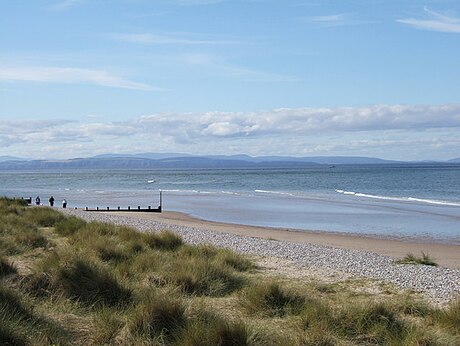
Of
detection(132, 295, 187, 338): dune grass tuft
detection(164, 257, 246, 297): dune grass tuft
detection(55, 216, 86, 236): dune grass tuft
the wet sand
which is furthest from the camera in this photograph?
the wet sand

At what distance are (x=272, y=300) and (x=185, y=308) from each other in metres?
1.52

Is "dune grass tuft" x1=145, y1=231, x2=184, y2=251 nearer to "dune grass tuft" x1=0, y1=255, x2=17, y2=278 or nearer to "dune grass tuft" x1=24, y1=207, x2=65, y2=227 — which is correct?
"dune grass tuft" x1=0, y1=255, x2=17, y2=278

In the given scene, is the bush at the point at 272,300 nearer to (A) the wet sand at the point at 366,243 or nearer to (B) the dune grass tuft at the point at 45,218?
(A) the wet sand at the point at 366,243

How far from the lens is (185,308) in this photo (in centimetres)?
739

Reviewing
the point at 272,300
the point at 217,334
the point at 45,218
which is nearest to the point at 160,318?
the point at 217,334

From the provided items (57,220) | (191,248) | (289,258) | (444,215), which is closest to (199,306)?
(191,248)

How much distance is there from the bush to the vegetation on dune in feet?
0.04

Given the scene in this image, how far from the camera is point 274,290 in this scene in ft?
28.2

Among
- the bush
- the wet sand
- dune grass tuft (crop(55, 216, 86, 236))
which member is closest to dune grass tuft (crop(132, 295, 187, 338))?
the bush

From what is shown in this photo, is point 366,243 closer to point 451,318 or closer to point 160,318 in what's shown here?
point 451,318

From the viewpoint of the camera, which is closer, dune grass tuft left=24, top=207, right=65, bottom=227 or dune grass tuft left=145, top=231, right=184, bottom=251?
dune grass tuft left=145, top=231, right=184, bottom=251

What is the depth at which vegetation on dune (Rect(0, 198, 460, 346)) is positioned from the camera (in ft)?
21.5

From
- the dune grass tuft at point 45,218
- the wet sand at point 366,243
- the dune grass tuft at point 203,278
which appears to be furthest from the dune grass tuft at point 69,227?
the wet sand at point 366,243

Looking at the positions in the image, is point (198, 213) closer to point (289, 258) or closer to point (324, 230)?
point (324, 230)
